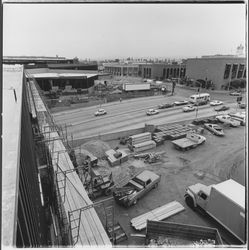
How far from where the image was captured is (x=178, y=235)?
396 centimetres

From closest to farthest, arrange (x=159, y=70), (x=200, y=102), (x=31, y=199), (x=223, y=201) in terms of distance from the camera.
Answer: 1. (x=31, y=199)
2. (x=223, y=201)
3. (x=200, y=102)
4. (x=159, y=70)

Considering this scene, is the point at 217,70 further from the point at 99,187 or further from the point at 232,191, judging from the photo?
the point at 99,187

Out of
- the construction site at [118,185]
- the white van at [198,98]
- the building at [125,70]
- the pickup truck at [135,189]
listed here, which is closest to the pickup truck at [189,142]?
the construction site at [118,185]

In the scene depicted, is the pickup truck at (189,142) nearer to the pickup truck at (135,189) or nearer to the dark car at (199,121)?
the dark car at (199,121)

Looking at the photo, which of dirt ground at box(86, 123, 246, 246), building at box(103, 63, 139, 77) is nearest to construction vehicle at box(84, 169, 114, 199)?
dirt ground at box(86, 123, 246, 246)

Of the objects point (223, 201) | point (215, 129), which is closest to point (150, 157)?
point (223, 201)

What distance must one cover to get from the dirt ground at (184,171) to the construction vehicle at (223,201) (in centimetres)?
30

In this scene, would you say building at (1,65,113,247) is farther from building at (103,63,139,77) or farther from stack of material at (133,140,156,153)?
building at (103,63,139,77)

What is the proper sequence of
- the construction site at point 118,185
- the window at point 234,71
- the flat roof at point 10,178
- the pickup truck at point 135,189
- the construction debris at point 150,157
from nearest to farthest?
the flat roof at point 10,178
the construction site at point 118,185
the pickup truck at point 135,189
the construction debris at point 150,157
the window at point 234,71

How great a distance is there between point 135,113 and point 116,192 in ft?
30.9

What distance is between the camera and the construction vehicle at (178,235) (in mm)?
3822

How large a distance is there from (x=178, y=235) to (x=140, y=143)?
18.1 ft

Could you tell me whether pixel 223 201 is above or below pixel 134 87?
below

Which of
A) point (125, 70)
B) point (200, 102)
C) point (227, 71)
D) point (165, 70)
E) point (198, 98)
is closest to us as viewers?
point (200, 102)
